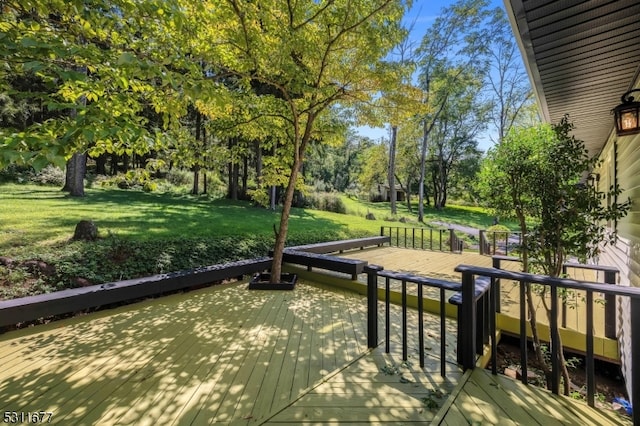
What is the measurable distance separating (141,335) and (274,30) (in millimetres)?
4463

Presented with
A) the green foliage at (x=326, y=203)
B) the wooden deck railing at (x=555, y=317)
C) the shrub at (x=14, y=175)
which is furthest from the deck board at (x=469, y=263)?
the shrub at (x=14, y=175)

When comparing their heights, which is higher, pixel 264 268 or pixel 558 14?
pixel 558 14

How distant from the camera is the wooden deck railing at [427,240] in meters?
8.71

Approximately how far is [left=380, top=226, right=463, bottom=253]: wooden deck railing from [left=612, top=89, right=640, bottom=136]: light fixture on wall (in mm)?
5787

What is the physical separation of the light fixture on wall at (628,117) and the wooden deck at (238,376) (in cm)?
220

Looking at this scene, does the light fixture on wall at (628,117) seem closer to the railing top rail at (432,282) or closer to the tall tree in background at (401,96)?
the railing top rail at (432,282)

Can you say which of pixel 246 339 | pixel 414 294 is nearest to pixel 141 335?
pixel 246 339

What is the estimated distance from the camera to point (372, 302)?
2.82 m

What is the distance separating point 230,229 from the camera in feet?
24.8

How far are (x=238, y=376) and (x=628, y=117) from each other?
154 inches

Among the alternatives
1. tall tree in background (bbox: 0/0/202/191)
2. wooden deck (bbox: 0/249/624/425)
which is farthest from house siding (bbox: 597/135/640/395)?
tall tree in background (bbox: 0/0/202/191)

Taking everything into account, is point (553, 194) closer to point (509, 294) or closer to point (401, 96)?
point (509, 294)

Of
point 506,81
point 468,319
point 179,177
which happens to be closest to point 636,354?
point 468,319

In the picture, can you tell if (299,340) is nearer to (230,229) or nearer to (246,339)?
(246,339)
